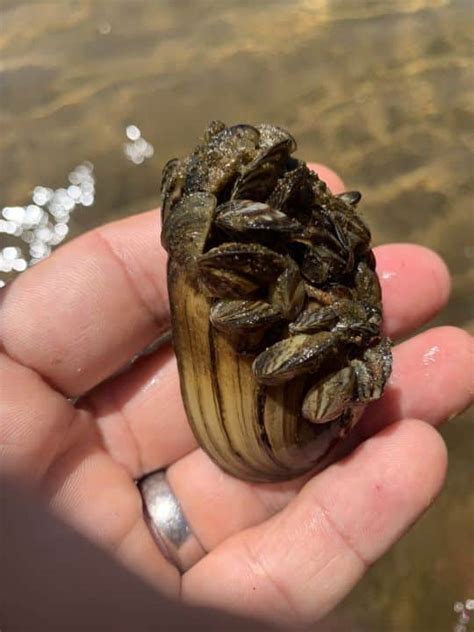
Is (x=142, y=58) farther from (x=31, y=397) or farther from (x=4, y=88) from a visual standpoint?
(x=31, y=397)

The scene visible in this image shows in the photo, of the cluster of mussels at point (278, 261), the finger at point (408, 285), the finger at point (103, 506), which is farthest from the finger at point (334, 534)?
the finger at point (408, 285)

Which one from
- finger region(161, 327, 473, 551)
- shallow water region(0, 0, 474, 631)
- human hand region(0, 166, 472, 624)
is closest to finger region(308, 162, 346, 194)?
human hand region(0, 166, 472, 624)

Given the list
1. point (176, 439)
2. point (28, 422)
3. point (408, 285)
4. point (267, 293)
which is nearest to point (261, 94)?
point (408, 285)

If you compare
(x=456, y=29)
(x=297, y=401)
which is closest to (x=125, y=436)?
(x=297, y=401)

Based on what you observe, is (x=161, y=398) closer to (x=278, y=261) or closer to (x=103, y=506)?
(x=103, y=506)

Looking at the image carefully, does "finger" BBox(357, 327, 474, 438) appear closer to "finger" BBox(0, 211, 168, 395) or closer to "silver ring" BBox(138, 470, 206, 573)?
"silver ring" BBox(138, 470, 206, 573)
